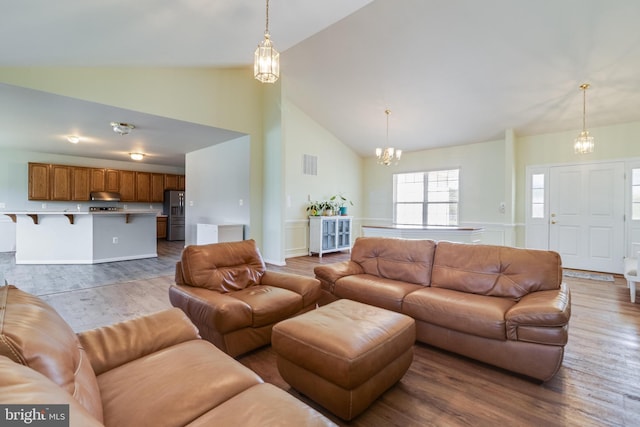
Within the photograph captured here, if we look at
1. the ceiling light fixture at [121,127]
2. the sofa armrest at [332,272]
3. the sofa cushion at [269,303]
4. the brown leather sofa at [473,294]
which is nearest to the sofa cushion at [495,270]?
the brown leather sofa at [473,294]

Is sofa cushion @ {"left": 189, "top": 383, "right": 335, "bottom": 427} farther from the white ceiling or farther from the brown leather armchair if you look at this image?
the white ceiling

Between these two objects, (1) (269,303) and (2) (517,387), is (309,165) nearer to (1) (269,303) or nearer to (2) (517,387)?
(1) (269,303)

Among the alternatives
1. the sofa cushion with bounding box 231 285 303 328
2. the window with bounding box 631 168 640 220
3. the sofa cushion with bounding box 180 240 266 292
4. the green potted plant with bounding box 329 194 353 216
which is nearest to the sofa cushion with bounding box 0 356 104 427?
the sofa cushion with bounding box 231 285 303 328

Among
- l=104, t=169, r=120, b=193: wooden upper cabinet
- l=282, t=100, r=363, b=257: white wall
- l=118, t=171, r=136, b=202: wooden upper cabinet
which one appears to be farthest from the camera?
l=118, t=171, r=136, b=202: wooden upper cabinet

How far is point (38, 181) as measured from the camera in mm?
7062

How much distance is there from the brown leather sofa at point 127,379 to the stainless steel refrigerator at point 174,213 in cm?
865

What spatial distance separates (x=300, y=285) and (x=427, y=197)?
5588 millimetres

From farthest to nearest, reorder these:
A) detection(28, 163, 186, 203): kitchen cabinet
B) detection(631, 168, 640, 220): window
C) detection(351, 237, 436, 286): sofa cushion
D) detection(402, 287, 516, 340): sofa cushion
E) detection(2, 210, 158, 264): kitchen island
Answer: detection(28, 163, 186, 203): kitchen cabinet < detection(2, 210, 158, 264): kitchen island < detection(631, 168, 640, 220): window < detection(351, 237, 436, 286): sofa cushion < detection(402, 287, 516, 340): sofa cushion

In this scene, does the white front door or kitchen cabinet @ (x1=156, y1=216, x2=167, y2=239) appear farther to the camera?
kitchen cabinet @ (x1=156, y1=216, x2=167, y2=239)

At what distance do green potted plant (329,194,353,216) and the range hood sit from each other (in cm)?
616

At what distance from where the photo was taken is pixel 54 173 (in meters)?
7.27

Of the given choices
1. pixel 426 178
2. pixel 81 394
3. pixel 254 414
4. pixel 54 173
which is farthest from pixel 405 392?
pixel 54 173

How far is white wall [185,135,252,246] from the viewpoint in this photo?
5789 mm

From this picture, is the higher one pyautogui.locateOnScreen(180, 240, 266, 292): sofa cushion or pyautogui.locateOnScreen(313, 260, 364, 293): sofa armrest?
pyautogui.locateOnScreen(180, 240, 266, 292): sofa cushion
